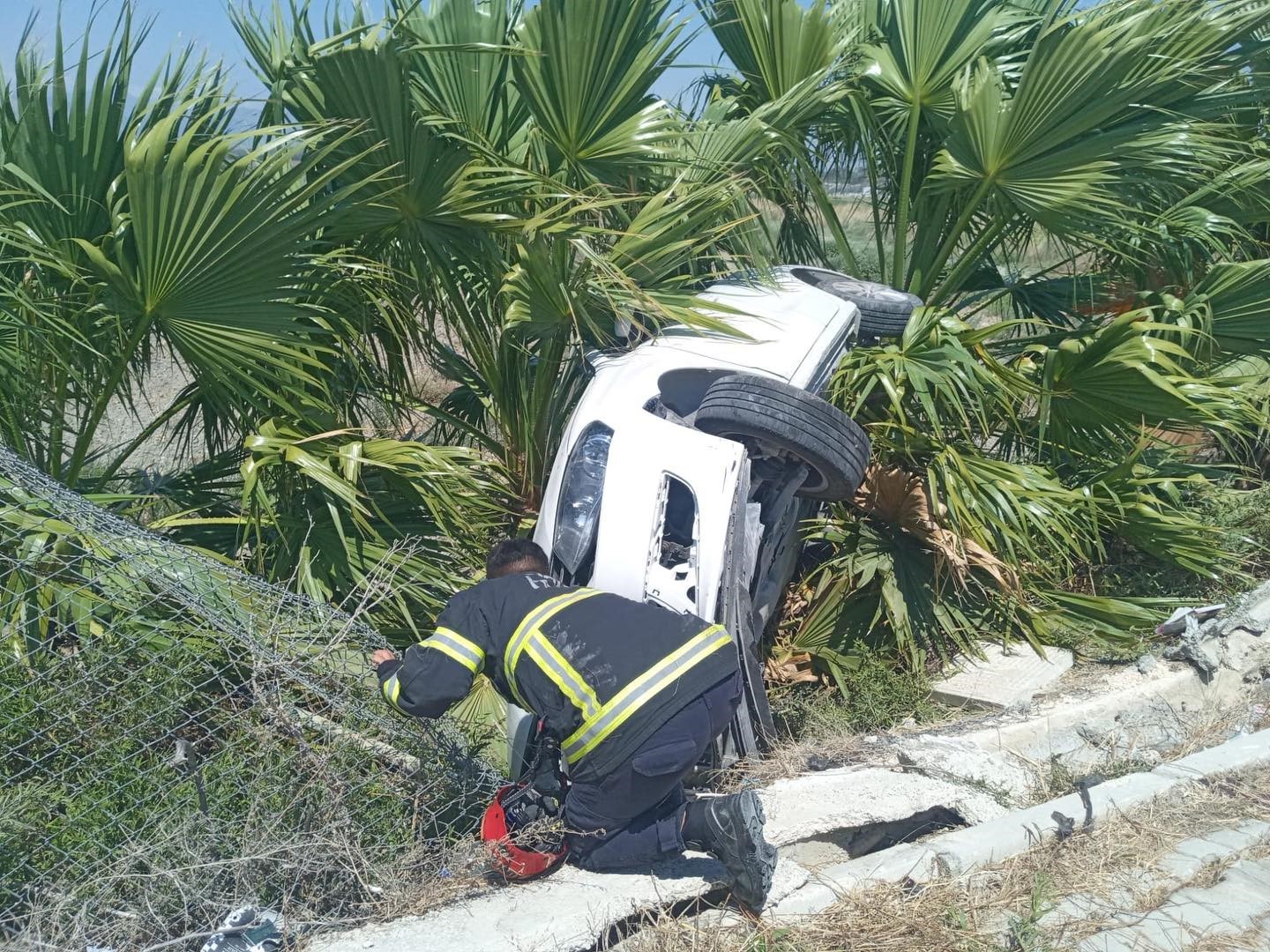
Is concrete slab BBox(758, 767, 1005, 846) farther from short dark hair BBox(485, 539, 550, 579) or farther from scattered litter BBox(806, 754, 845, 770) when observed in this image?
short dark hair BBox(485, 539, 550, 579)

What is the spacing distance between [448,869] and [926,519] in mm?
3037

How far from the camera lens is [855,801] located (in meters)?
4.29

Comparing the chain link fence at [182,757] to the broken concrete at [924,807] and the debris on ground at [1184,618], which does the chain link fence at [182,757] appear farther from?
the debris on ground at [1184,618]

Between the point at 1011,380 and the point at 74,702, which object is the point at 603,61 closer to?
the point at 1011,380

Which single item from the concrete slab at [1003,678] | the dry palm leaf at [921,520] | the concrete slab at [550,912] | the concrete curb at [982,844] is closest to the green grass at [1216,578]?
the concrete slab at [1003,678]

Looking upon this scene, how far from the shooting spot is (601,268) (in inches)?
197

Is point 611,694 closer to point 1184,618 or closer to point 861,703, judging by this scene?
point 861,703

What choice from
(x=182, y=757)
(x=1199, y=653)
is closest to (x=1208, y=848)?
(x=1199, y=653)

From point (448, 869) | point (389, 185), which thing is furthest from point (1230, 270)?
point (448, 869)

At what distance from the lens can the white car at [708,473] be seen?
176 inches

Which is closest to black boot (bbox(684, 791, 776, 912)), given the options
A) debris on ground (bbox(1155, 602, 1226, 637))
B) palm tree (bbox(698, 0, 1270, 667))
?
palm tree (bbox(698, 0, 1270, 667))

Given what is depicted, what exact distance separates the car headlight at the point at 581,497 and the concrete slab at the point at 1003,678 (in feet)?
6.88

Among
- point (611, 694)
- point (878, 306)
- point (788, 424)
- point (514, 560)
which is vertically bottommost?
point (611, 694)

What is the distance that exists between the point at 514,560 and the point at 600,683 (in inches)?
23.0
